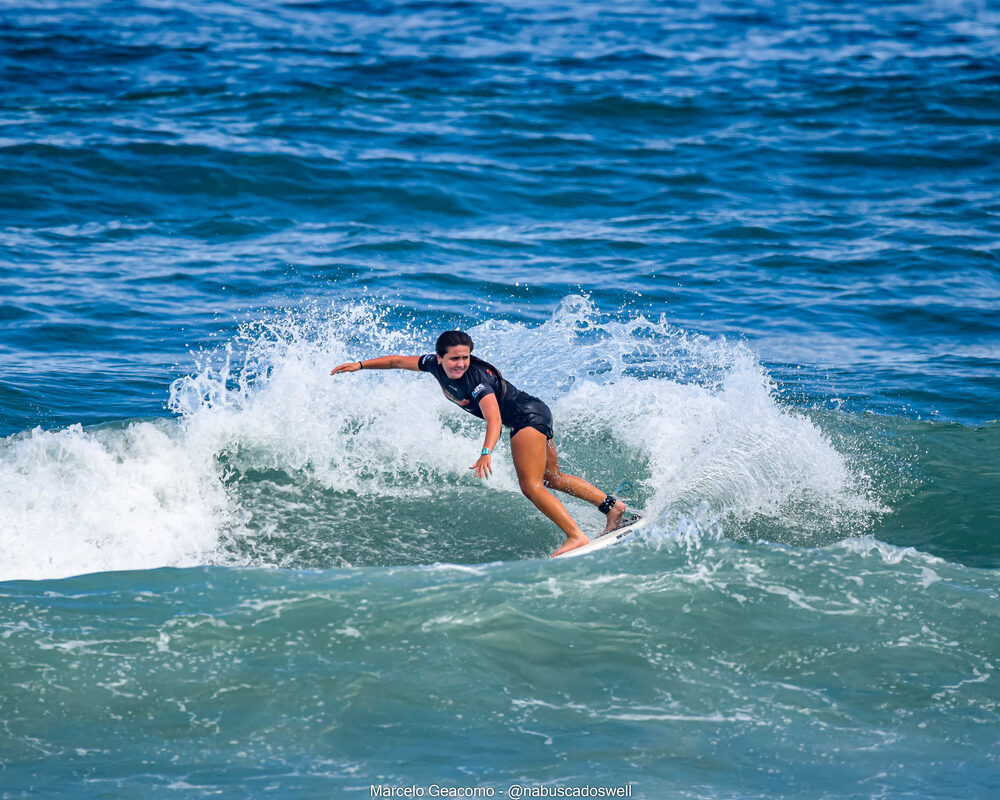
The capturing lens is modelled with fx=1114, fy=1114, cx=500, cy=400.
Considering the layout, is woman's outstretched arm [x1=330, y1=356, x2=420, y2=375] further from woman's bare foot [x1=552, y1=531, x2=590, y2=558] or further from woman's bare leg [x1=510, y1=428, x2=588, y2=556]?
woman's bare foot [x1=552, y1=531, x2=590, y2=558]

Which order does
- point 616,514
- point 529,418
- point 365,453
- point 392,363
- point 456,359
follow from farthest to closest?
point 365,453 → point 616,514 → point 392,363 → point 529,418 → point 456,359

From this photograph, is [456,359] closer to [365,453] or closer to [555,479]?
[555,479]

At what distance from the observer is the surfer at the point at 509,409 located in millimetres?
7672

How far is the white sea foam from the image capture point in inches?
326

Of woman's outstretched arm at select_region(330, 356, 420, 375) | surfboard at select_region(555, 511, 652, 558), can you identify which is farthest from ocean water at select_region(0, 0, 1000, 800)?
woman's outstretched arm at select_region(330, 356, 420, 375)

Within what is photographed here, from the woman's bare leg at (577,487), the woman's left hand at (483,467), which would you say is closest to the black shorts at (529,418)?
the woman's bare leg at (577,487)

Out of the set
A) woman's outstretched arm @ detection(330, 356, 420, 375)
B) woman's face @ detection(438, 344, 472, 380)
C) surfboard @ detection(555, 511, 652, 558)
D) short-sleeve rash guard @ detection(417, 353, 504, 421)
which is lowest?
surfboard @ detection(555, 511, 652, 558)

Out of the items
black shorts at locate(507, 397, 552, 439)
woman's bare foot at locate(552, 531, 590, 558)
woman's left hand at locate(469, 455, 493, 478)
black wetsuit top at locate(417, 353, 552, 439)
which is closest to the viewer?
woman's left hand at locate(469, 455, 493, 478)

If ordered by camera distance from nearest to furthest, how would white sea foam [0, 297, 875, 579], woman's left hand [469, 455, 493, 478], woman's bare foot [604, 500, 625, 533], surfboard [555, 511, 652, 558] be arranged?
woman's left hand [469, 455, 493, 478]
surfboard [555, 511, 652, 558]
white sea foam [0, 297, 875, 579]
woman's bare foot [604, 500, 625, 533]

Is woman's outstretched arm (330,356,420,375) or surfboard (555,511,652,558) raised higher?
woman's outstretched arm (330,356,420,375)

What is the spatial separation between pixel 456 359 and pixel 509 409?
687mm

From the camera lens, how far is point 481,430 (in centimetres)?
1026

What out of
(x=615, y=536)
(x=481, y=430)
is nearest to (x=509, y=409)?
(x=615, y=536)

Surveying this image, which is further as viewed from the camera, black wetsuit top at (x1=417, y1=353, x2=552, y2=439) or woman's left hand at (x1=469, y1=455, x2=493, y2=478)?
black wetsuit top at (x1=417, y1=353, x2=552, y2=439)
